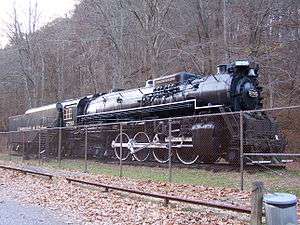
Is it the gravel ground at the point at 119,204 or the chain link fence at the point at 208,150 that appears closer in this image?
the gravel ground at the point at 119,204

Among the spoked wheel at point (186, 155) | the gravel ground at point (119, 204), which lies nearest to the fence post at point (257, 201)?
the gravel ground at point (119, 204)

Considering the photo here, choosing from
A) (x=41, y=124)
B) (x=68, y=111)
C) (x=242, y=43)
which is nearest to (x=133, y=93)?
(x=68, y=111)

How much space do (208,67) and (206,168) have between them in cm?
1427

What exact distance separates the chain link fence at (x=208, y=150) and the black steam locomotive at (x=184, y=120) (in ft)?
0.12

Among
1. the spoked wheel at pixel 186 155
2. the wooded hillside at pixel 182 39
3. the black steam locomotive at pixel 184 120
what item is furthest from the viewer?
the wooded hillside at pixel 182 39

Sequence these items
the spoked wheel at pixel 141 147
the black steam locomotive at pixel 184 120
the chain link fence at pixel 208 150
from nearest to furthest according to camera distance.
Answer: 1. the chain link fence at pixel 208 150
2. the black steam locomotive at pixel 184 120
3. the spoked wheel at pixel 141 147

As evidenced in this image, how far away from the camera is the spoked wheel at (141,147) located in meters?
18.6

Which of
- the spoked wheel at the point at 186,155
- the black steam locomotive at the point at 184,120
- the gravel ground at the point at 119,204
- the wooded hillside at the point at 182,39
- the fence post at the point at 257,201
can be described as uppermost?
the wooded hillside at the point at 182,39

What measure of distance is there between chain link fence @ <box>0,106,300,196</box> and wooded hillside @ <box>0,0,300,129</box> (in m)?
6.41

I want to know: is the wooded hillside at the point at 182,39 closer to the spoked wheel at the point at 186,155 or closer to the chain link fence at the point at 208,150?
the chain link fence at the point at 208,150

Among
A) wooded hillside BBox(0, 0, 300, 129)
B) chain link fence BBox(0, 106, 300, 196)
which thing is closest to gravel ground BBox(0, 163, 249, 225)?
chain link fence BBox(0, 106, 300, 196)

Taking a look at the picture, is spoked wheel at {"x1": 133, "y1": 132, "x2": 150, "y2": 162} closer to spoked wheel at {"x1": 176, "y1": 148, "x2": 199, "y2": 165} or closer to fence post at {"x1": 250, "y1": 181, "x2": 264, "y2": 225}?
→ spoked wheel at {"x1": 176, "y1": 148, "x2": 199, "y2": 165}

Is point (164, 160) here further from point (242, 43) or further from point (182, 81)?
point (242, 43)

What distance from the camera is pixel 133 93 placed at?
2158 cm
